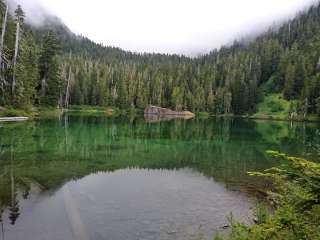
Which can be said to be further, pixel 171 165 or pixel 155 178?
pixel 171 165

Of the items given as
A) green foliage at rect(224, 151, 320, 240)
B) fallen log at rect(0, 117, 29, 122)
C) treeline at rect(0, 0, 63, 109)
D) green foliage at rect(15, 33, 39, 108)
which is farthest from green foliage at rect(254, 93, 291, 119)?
green foliage at rect(224, 151, 320, 240)

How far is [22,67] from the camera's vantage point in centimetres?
6631

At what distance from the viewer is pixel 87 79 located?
517 ft

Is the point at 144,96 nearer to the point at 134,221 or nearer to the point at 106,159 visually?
the point at 106,159

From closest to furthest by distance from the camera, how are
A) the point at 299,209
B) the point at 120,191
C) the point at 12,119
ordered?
the point at 299,209, the point at 120,191, the point at 12,119

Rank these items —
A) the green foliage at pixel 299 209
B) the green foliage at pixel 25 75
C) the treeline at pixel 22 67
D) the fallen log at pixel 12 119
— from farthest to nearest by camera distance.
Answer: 1. the green foliage at pixel 25 75
2. the treeline at pixel 22 67
3. the fallen log at pixel 12 119
4. the green foliage at pixel 299 209

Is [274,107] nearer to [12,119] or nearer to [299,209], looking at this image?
[12,119]

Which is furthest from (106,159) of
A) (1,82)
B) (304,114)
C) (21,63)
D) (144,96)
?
(144,96)

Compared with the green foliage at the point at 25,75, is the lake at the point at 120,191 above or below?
below

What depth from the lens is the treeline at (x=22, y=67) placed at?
2473 inches

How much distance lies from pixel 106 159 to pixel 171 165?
5252mm

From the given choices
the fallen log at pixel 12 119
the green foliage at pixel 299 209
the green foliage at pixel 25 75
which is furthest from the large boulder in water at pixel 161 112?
the green foliage at pixel 299 209

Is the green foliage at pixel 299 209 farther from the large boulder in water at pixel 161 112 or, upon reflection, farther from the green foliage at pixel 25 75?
the large boulder in water at pixel 161 112

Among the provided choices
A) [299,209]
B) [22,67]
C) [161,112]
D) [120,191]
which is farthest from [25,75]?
[161,112]
